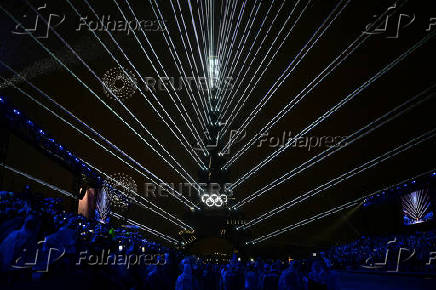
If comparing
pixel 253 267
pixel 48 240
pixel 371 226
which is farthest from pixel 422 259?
pixel 371 226

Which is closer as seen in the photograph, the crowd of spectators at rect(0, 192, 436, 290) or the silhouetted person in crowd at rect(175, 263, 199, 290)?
the crowd of spectators at rect(0, 192, 436, 290)

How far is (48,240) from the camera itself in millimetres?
5516

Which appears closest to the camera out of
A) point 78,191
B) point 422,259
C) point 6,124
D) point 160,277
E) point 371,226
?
point 160,277

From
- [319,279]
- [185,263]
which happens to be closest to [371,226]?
[319,279]

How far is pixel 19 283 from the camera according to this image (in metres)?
4.38

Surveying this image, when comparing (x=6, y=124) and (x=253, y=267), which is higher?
(x=6, y=124)

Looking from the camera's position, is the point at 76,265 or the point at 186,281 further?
the point at 186,281

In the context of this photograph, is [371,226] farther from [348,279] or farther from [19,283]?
[19,283]

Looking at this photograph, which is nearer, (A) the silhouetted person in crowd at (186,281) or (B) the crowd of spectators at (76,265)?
(B) the crowd of spectators at (76,265)

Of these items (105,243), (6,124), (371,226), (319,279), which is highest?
(6,124)

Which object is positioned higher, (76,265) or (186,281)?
(76,265)

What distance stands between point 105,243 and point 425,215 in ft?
79.3

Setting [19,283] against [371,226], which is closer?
[19,283]

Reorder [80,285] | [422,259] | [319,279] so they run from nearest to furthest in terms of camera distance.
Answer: [80,285]
[319,279]
[422,259]
